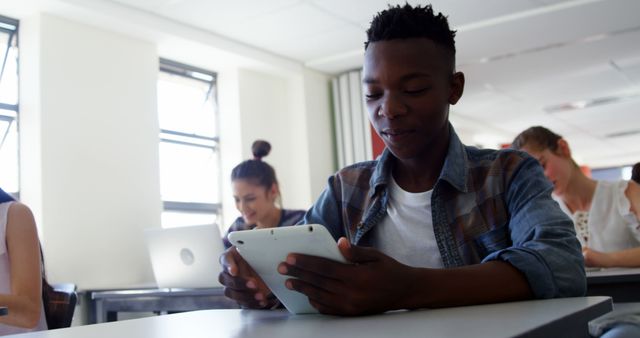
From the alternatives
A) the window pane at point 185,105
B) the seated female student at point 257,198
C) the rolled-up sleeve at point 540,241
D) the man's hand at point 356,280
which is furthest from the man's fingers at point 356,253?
the window pane at point 185,105

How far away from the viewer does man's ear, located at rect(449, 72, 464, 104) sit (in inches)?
52.1

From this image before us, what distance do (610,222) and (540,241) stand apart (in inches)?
70.8

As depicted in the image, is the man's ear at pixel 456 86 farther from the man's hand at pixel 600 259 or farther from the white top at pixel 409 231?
the man's hand at pixel 600 259

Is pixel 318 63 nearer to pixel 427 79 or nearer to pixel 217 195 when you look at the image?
pixel 217 195

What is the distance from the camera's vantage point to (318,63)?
5.82 meters

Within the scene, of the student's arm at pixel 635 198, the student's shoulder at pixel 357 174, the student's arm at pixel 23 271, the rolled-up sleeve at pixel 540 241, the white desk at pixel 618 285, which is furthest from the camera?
the student's arm at pixel 635 198

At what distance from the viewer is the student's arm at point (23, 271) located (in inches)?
72.1

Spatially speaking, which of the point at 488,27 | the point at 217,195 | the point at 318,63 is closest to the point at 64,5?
the point at 217,195

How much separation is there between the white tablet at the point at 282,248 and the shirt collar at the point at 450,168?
1.21 feet

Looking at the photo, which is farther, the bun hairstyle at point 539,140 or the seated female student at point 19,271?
the bun hairstyle at point 539,140

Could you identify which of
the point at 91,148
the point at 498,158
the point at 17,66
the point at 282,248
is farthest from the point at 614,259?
the point at 17,66

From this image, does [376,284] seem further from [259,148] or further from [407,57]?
[259,148]

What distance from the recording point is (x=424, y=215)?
1.33 metres

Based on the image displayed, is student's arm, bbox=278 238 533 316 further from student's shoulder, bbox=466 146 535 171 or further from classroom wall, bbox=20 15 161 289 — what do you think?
classroom wall, bbox=20 15 161 289
